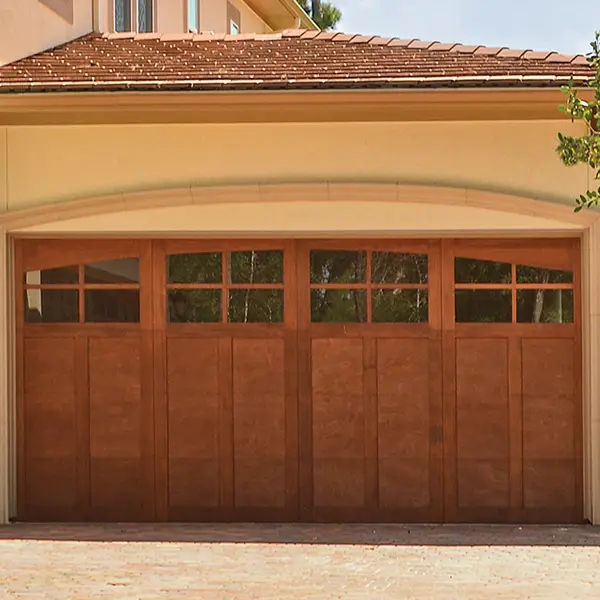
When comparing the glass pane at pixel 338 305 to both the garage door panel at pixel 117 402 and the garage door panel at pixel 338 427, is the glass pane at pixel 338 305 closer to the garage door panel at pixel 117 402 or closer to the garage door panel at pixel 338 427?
the garage door panel at pixel 338 427

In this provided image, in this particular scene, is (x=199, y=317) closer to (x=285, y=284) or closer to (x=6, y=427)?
(x=285, y=284)

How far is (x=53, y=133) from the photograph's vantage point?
14719 mm

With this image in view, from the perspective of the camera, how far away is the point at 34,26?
→ 15.7 metres

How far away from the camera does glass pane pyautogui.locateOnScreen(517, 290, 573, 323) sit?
575 inches

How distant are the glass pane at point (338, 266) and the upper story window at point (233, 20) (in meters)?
10.9

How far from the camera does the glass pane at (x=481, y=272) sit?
14.7 metres

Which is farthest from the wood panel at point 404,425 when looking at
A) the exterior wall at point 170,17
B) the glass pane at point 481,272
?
the exterior wall at point 170,17

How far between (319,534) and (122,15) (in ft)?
26.9

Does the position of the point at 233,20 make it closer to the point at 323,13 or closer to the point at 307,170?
the point at 307,170

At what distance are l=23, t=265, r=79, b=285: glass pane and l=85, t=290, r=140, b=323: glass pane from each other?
246 mm

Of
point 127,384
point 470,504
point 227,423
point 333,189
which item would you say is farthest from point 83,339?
point 470,504

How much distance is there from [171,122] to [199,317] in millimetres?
1912

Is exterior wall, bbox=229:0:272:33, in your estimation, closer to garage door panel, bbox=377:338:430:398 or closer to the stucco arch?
the stucco arch

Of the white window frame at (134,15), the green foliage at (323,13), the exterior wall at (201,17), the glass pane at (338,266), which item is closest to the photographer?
the glass pane at (338,266)
